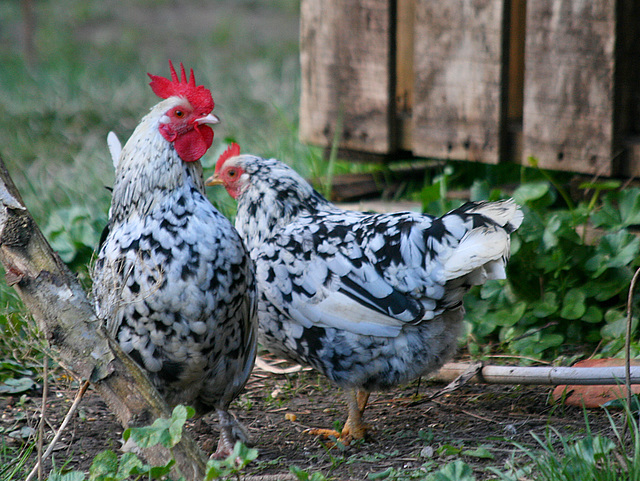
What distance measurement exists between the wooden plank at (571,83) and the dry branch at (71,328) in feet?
7.82

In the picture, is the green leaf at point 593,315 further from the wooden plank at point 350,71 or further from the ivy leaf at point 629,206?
the wooden plank at point 350,71

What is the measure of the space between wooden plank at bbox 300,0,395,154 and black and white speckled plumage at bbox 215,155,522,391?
4.20 feet

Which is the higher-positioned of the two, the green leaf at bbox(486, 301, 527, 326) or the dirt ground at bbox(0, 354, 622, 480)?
the green leaf at bbox(486, 301, 527, 326)

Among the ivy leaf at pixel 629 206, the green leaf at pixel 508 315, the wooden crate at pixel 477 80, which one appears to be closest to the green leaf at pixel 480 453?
the green leaf at pixel 508 315

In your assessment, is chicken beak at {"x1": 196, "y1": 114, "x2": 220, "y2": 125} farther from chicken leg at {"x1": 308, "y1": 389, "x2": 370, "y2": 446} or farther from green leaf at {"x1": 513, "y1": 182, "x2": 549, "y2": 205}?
green leaf at {"x1": 513, "y1": 182, "x2": 549, "y2": 205}

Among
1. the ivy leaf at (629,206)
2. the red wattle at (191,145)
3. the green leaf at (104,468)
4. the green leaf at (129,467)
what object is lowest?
the green leaf at (104,468)

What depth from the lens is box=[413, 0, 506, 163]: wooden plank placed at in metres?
3.57

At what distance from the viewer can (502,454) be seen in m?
2.26

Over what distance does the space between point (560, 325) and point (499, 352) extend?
317 millimetres

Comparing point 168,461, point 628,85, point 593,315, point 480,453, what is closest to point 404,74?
point 628,85

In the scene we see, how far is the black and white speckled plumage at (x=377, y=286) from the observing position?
255 cm

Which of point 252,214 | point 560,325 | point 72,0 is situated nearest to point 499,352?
point 560,325

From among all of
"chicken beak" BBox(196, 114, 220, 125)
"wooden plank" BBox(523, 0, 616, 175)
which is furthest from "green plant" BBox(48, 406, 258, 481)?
"wooden plank" BBox(523, 0, 616, 175)

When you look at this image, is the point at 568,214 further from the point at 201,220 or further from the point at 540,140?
the point at 201,220
